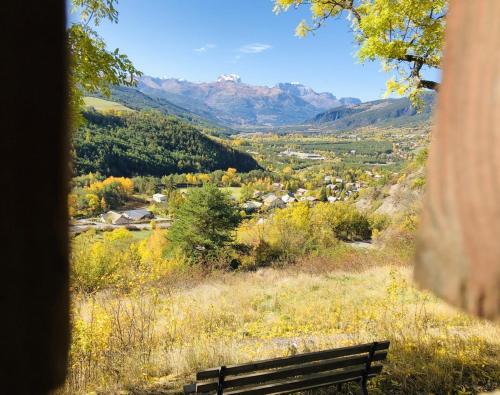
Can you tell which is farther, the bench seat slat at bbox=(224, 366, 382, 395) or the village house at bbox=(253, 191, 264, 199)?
the village house at bbox=(253, 191, 264, 199)

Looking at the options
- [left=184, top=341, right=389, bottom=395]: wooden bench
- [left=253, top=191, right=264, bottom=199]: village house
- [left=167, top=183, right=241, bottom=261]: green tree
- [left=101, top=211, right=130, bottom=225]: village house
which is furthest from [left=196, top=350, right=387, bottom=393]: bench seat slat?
[left=253, top=191, right=264, bottom=199]: village house

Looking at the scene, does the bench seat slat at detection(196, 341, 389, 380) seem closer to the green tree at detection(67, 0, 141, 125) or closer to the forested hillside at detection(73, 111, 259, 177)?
the green tree at detection(67, 0, 141, 125)

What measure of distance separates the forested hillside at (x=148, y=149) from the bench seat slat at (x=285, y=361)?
107 meters

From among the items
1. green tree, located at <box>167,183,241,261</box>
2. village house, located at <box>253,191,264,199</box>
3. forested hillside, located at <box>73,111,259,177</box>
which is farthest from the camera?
forested hillside, located at <box>73,111,259,177</box>

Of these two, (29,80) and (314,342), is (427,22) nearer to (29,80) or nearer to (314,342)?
(314,342)

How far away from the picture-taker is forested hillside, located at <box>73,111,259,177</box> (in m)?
113

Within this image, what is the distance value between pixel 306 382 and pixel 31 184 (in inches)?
177

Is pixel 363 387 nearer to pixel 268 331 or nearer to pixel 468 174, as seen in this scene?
pixel 268 331

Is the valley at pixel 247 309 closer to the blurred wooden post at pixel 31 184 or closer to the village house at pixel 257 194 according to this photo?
the blurred wooden post at pixel 31 184

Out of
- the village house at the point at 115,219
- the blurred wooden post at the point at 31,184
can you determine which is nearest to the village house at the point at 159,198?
the village house at the point at 115,219

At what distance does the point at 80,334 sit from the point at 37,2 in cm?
481

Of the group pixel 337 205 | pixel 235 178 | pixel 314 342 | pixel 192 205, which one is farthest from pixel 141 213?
pixel 314 342

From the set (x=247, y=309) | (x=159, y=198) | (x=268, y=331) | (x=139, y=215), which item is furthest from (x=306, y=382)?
(x=159, y=198)

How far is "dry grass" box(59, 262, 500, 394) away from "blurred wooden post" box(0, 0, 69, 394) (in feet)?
13.3
